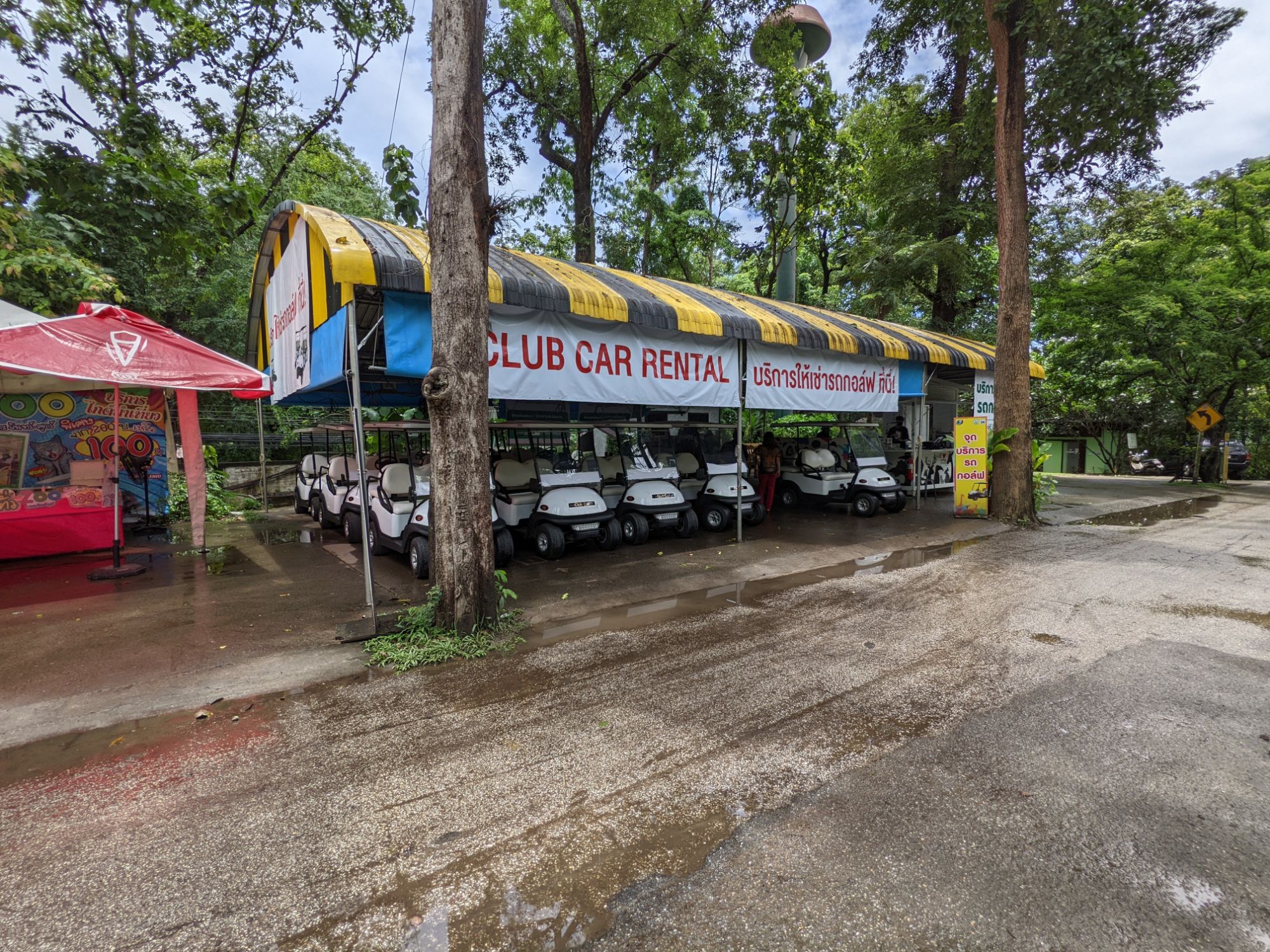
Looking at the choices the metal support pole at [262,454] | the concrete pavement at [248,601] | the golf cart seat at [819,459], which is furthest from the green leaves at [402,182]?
the golf cart seat at [819,459]

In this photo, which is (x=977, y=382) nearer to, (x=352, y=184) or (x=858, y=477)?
(x=858, y=477)

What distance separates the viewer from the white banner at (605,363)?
6.61 meters

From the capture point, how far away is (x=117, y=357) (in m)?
6.41

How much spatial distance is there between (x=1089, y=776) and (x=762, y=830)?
1.77 metres

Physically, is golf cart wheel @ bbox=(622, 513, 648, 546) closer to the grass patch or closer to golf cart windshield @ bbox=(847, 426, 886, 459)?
the grass patch

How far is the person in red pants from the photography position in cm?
1198

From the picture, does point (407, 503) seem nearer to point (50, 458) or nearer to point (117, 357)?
point (117, 357)

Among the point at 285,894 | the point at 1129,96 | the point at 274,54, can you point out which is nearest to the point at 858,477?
the point at 1129,96

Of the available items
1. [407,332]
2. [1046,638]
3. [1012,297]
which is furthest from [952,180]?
[407,332]

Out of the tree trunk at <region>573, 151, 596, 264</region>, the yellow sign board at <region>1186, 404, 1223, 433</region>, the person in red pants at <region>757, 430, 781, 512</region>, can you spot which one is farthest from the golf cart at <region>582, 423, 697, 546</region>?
the yellow sign board at <region>1186, 404, 1223, 433</region>

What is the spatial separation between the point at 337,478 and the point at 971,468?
1204 cm

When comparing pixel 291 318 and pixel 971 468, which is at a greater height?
pixel 291 318

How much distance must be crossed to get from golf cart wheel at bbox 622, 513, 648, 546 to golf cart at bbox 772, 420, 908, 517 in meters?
4.89

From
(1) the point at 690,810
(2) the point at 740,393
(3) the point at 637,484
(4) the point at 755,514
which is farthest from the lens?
(4) the point at 755,514
